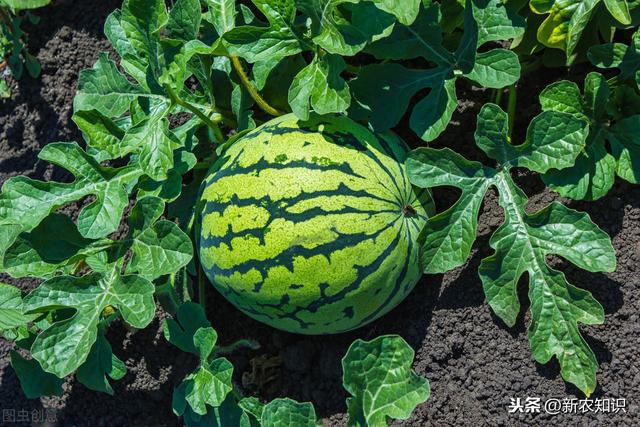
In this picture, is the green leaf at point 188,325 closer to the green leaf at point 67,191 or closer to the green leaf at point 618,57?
the green leaf at point 67,191

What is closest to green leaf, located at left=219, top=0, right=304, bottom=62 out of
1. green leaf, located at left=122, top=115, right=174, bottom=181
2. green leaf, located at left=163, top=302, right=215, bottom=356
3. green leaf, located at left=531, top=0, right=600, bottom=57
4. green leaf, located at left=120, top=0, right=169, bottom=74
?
green leaf, located at left=120, top=0, right=169, bottom=74

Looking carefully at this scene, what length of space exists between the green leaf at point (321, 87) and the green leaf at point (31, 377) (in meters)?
1.35

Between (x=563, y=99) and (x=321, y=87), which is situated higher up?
(x=321, y=87)

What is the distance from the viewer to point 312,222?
2271 mm

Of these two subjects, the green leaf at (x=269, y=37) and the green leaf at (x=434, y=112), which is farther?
the green leaf at (x=434, y=112)

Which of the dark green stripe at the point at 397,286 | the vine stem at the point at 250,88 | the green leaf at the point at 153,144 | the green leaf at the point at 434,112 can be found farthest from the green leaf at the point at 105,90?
the dark green stripe at the point at 397,286

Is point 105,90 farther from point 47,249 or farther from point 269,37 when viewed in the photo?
point 269,37

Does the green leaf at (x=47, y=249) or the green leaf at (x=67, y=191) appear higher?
the green leaf at (x=67, y=191)

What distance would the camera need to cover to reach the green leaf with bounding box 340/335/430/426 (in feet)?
7.68

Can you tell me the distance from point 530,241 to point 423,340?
542mm

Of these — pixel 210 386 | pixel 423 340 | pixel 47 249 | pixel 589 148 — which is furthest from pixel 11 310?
pixel 589 148

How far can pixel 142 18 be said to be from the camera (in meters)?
2.38

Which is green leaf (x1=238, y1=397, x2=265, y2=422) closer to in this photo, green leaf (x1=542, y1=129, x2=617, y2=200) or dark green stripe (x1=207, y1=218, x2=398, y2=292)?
dark green stripe (x1=207, y1=218, x2=398, y2=292)

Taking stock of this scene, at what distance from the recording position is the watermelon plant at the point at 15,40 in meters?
3.18
